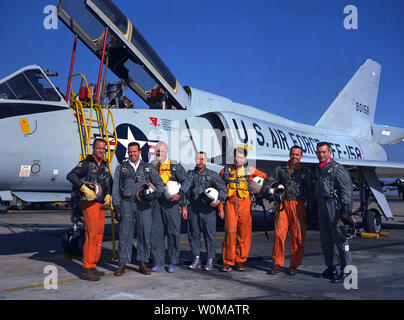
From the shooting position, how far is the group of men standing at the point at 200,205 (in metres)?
5.08

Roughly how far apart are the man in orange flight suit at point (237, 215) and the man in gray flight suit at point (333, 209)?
3.45 feet

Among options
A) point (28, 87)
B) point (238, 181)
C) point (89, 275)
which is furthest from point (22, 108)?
point (238, 181)

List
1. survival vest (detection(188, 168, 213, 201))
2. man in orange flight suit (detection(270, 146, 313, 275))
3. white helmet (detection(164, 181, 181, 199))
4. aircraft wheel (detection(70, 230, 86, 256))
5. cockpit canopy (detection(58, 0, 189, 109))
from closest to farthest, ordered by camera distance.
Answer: man in orange flight suit (detection(270, 146, 313, 275)), white helmet (detection(164, 181, 181, 199)), survival vest (detection(188, 168, 213, 201)), aircraft wheel (detection(70, 230, 86, 256)), cockpit canopy (detection(58, 0, 189, 109))

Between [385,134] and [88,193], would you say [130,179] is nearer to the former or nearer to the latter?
[88,193]

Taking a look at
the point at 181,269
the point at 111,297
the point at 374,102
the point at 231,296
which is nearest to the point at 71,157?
the point at 181,269

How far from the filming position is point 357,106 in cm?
1823

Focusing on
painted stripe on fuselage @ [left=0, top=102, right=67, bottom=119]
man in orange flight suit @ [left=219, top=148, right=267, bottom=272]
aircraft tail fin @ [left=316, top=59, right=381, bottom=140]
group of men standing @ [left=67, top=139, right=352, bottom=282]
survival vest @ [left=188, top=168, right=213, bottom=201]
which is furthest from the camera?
aircraft tail fin @ [left=316, top=59, right=381, bottom=140]

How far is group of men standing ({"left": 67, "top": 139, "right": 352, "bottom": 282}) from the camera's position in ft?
16.7

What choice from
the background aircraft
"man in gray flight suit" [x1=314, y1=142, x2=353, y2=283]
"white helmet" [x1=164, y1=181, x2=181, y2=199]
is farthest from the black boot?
the background aircraft

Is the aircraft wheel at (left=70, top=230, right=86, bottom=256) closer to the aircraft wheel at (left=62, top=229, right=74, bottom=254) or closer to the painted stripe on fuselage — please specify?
the aircraft wheel at (left=62, top=229, right=74, bottom=254)

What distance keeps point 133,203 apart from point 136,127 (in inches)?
121

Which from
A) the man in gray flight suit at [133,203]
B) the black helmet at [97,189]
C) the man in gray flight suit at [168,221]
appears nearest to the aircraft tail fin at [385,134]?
the man in gray flight suit at [168,221]

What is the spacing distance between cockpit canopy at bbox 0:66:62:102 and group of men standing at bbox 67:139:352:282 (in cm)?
251

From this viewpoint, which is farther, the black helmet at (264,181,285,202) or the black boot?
the black helmet at (264,181,285,202)
